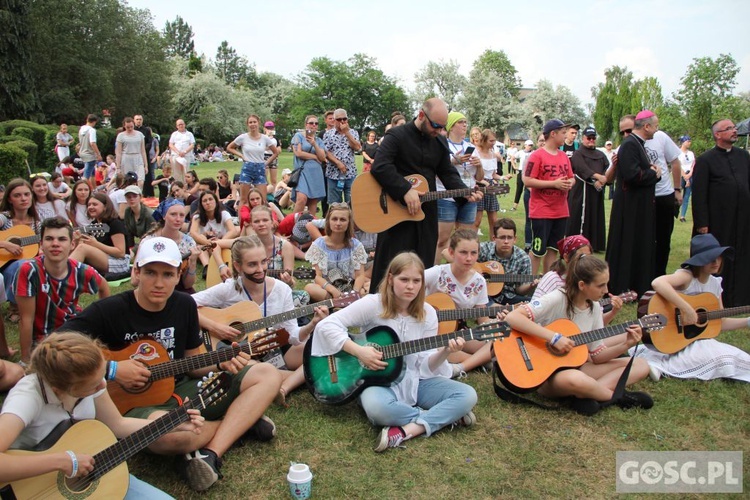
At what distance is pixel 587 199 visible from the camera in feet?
29.2

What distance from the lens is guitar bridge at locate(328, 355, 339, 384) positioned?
11.8ft

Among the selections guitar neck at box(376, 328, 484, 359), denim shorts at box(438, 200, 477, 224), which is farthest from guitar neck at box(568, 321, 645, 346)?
denim shorts at box(438, 200, 477, 224)

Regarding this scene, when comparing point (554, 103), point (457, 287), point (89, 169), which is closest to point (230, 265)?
point (457, 287)

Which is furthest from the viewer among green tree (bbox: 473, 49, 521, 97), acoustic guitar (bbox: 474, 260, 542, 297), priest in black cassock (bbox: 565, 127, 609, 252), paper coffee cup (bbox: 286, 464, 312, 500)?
green tree (bbox: 473, 49, 521, 97)

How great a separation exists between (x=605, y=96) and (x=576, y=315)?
5989cm

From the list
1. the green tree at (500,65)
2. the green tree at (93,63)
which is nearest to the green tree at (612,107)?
the green tree at (500,65)

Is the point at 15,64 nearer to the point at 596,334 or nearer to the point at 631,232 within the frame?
the point at 631,232

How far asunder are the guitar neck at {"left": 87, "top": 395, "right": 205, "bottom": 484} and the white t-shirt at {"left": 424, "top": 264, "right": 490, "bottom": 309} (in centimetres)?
234

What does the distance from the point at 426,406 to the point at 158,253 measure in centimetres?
193

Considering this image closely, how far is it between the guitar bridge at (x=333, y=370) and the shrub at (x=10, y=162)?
37.3 feet

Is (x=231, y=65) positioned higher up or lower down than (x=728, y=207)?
higher up

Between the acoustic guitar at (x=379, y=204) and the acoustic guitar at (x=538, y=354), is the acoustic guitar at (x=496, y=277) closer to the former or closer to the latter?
the acoustic guitar at (x=379, y=204)

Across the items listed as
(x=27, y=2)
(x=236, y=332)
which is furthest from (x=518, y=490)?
(x=27, y=2)

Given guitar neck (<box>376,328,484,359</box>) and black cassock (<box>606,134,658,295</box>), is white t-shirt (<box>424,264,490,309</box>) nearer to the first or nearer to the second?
guitar neck (<box>376,328,484,359</box>)
